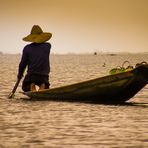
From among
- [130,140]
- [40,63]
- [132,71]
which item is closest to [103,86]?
[132,71]

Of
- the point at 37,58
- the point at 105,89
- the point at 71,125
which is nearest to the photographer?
the point at 71,125

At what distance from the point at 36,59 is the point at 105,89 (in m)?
2.04

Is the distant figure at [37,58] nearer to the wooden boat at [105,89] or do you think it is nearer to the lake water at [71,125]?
the wooden boat at [105,89]

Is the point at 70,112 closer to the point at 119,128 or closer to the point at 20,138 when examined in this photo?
the point at 119,128

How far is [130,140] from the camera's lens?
7074 mm

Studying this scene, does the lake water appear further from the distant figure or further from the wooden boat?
the distant figure

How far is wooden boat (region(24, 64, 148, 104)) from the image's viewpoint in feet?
36.3

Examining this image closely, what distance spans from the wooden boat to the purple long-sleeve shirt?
0.57m

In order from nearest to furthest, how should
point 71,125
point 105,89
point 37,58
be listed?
1. point 71,125
2. point 105,89
3. point 37,58

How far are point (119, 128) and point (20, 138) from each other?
76.1 inches

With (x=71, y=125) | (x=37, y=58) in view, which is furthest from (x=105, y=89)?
(x=71, y=125)

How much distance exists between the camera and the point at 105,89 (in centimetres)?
1163

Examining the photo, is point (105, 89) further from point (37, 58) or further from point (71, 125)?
point (71, 125)

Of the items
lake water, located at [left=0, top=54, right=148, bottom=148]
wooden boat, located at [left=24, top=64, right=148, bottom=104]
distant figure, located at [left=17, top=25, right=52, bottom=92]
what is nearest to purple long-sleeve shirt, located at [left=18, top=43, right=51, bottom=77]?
distant figure, located at [left=17, top=25, right=52, bottom=92]
